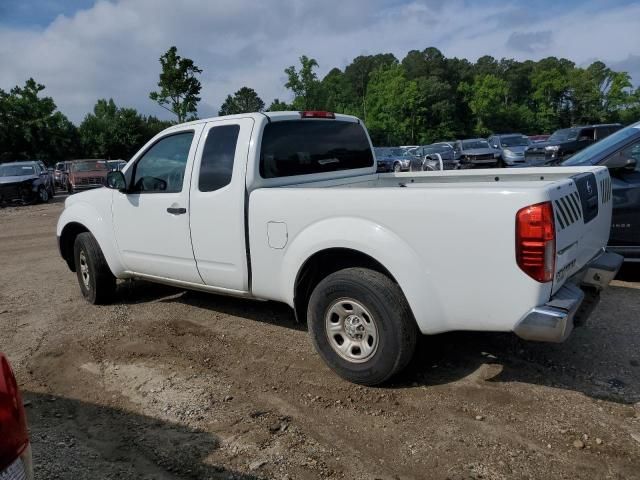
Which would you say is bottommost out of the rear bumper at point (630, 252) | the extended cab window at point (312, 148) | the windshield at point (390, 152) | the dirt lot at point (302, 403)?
the dirt lot at point (302, 403)

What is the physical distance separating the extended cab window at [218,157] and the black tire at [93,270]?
1.89 metres

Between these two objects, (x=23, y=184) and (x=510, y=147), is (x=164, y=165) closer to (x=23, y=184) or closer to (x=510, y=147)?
(x=23, y=184)

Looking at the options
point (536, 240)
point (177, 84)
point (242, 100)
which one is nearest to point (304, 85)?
point (177, 84)

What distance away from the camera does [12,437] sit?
1.74m

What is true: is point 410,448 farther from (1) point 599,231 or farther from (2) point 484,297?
(1) point 599,231

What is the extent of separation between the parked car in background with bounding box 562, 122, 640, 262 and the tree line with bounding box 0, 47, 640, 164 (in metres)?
19.1

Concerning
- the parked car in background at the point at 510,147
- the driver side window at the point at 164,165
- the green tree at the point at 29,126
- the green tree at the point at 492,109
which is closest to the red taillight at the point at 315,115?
the driver side window at the point at 164,165

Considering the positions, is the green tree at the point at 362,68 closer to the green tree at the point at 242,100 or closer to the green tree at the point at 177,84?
the green tree at the point at 242,100

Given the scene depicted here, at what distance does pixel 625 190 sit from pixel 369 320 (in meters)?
3.79

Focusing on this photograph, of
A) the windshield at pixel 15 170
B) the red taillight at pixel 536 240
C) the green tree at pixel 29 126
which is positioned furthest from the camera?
the green tree at pixel 29 126

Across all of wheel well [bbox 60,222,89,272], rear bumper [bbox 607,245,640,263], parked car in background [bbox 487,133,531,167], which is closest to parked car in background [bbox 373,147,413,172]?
parked car in background [bbox 487,133,531,167]

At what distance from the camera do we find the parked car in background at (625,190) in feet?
18.4

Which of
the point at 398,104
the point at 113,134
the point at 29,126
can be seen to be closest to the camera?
the point at 29,126

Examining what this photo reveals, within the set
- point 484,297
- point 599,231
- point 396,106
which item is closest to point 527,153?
point 599,231
